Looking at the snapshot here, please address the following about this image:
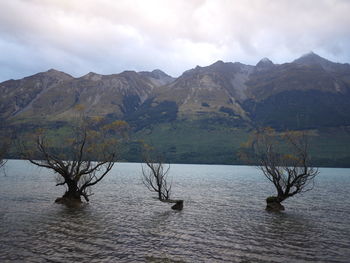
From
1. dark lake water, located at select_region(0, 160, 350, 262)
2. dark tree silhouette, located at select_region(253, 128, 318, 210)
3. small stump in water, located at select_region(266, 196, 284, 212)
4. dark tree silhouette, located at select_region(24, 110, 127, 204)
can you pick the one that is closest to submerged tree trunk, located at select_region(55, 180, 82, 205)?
dark tree silhouette, located at select_region(24, 110, 127, 204)

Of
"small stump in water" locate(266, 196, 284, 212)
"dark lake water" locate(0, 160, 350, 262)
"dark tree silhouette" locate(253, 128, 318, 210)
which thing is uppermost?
"dark tree silhouette" locate(253, 128, 318, 210)

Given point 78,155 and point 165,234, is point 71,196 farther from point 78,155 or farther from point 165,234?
point 165,234

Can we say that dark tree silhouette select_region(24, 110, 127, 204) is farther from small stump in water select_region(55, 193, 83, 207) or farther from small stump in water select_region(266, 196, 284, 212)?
small stump in water select_region(266, 196, 284, 212)

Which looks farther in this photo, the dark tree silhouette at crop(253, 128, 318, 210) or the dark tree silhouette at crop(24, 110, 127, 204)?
the dark tree silhouette at crop(253, 128, 318, 210)

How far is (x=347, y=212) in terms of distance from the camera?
48688 mm

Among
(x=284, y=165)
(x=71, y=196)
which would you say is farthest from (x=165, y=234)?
(x=284, y=165)

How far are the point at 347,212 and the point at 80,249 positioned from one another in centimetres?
4195

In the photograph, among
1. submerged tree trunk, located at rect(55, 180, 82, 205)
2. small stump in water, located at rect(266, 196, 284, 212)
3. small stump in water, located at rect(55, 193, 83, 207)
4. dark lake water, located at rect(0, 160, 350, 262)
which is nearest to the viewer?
dark lake water, located at rect(0, 160, 350, 262)

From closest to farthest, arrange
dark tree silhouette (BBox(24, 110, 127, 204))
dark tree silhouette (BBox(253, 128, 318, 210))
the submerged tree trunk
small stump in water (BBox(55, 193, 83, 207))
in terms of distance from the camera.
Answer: dark tree silhouette (BBox(24, 110, 127, 204)) → small stump in water (BBox(55, 193, 83, 207)) → dark tree silhouette (BBox(253, 128, 318, 210)) → the submerged tree trunk

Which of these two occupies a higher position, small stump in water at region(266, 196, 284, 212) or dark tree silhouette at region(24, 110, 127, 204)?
dark tree silhouette at region(24, 110, 127, 204)

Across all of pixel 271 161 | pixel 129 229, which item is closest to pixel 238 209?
pixel 271 161

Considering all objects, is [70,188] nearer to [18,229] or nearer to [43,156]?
[43,156]

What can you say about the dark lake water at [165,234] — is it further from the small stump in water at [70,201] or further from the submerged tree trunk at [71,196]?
the submerged tree trunk at [71,196]

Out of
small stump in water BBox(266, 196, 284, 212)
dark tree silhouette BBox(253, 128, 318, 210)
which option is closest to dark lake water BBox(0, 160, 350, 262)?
small stump in water BBox(266, 196, 284, 212)
